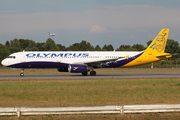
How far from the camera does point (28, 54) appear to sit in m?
36.2

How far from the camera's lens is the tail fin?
40.3 metres

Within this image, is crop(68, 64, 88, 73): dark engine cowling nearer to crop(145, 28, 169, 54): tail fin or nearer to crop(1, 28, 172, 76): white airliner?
crop(1, 28, 172, 76): white airliner

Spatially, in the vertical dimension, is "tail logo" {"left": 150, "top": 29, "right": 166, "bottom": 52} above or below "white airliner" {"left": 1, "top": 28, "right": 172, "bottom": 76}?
above

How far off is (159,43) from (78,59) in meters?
14.7

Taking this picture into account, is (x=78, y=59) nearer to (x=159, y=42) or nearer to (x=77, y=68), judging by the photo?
(x=77, y=68)

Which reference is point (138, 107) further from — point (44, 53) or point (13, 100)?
point (44, 53)

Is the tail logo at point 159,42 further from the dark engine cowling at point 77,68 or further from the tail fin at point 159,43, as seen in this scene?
the dark engine cowling at point 77,68

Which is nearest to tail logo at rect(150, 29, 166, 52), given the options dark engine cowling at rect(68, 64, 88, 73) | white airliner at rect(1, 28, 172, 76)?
white airliner at rect(1, 28, 172, 76)

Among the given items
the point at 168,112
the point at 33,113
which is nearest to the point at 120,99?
the point at 168,112

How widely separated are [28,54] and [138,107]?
2885 cm

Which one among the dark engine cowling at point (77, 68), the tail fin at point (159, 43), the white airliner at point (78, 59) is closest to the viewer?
the dark engine cowling at point (77, 68)

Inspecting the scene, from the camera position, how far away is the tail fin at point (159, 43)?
40.3 m

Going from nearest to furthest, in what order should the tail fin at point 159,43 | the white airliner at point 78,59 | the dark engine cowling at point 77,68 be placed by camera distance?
1. the dark engine cowling at point 77,68
2. the white airliner at point 78,59
3. the tail fin at point 159,43

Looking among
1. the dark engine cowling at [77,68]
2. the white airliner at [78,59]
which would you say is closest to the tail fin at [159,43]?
the white airliner at [78,59]
